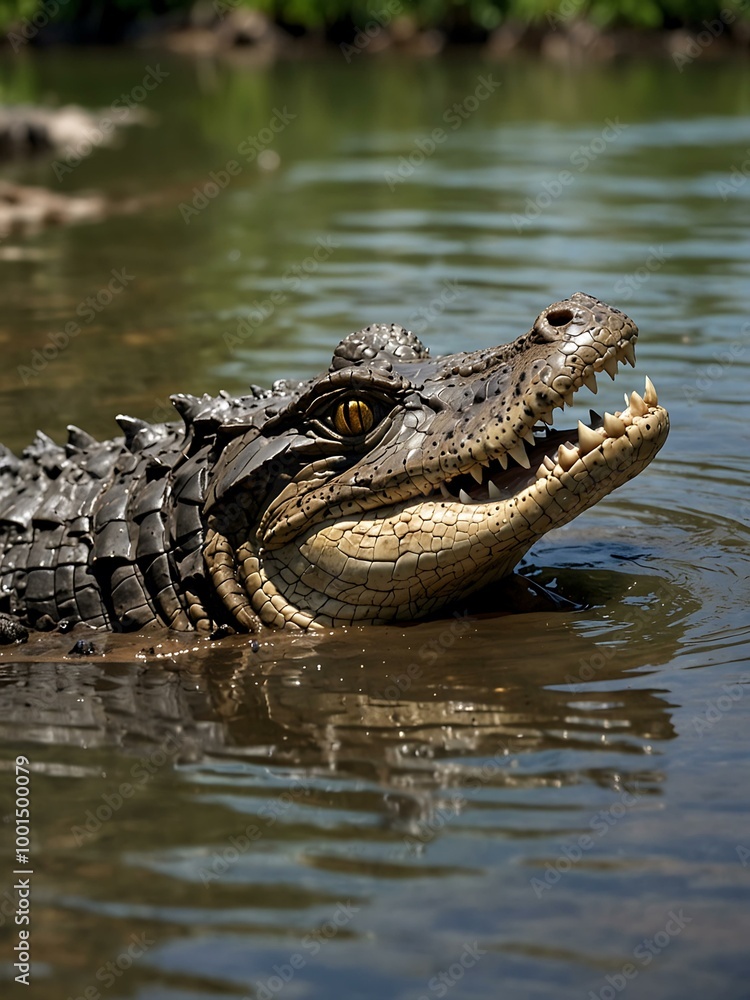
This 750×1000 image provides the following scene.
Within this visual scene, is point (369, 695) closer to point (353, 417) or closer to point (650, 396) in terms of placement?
point (353, 417)

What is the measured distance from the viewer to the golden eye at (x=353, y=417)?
6.05m

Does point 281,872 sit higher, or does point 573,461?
point 573,461

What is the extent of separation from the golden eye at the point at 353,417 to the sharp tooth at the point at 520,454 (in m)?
0.66

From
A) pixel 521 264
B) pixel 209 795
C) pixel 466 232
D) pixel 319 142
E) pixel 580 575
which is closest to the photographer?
pixel 209 795

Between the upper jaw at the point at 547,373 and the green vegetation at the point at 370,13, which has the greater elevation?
the green vegetation at the point at 370,13

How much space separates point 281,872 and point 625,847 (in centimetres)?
100

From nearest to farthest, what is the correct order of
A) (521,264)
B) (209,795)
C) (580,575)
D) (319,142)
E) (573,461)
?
(209,795), (573,461), (580,575), (521,264), (319,142)

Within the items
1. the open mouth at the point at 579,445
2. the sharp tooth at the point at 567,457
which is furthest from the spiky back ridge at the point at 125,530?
the sharp tooth at the point at 567,457

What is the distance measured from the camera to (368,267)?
14.3 meters

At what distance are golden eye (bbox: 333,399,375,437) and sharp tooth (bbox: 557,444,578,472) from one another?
2.64 feet

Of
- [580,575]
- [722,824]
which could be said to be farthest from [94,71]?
[722,824]

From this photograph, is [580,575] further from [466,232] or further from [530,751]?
[466,232]

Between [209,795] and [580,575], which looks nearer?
[209,795]

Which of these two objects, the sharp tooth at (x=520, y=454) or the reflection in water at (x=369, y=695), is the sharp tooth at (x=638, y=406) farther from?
the reflection in water at (x=369, y=695)
